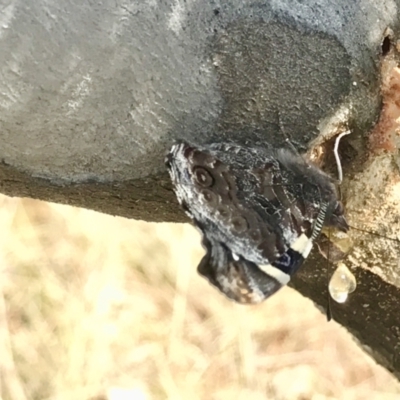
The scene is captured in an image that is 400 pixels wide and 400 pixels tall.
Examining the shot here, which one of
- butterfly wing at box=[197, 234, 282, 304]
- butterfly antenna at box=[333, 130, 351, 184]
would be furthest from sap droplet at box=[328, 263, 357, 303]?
butterfly wing at box=[197, 234, 282, 304]

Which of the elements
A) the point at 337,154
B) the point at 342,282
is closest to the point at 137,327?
the point at 342,282

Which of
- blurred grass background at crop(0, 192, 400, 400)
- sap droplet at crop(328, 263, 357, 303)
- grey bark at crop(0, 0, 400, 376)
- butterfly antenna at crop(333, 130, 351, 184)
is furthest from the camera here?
blurred grass background at crop(0, 192, 400, 400)

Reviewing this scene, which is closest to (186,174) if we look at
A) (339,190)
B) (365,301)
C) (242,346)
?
(339,190)

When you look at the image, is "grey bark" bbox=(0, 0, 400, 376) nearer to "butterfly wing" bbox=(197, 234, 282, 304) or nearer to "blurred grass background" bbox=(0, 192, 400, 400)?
"butterfly wing" bbox=(197, 234, 282, 304)

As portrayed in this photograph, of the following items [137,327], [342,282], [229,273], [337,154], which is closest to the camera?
[229,273]

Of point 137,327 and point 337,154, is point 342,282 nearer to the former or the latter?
point 337,154

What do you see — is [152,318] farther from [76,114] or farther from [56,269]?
[76,114]

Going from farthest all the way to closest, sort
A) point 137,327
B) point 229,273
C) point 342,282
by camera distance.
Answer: point 137,327, point 342,282, point 229,273

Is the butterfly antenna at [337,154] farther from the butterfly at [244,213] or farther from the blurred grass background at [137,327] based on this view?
the blurred grass background at [137,327]
